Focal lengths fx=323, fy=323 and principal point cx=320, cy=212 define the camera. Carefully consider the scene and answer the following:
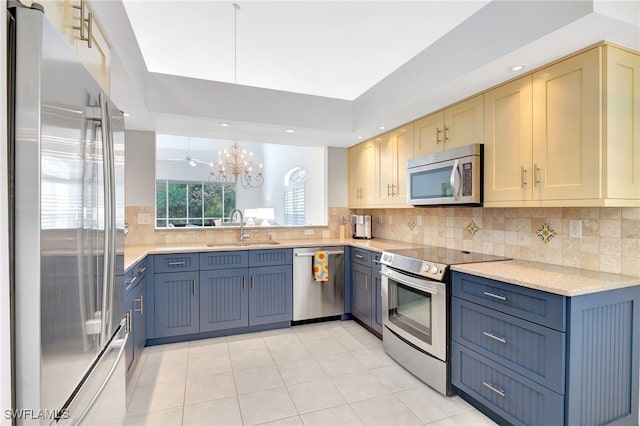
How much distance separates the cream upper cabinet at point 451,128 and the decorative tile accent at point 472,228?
72 centimetres

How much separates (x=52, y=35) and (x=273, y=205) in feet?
25.5

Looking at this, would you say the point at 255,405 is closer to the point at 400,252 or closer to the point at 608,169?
the point at 400,252

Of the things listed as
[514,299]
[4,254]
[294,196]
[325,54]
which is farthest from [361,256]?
[294,196]

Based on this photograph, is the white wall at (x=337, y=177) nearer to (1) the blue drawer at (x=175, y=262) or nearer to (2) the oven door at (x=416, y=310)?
(2) the oven door at (x=416, y=310)

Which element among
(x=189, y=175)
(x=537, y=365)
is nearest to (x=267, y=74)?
(x=537, y=365)

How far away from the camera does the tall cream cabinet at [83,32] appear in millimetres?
1018

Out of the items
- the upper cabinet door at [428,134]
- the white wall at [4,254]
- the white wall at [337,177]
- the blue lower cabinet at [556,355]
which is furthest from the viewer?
the white wall at [337,177]

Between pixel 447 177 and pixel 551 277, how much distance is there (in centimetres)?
106

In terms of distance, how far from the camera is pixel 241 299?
326 cm

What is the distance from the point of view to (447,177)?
8.48 feet

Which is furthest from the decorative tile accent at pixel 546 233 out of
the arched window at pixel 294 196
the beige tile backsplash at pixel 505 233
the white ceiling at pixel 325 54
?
the arched window at pixel 294 196

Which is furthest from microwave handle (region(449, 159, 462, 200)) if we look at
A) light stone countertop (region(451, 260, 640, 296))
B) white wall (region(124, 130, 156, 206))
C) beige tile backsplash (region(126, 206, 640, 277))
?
white wall (region(124, 130, 156, 206))

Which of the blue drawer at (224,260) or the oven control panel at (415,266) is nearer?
the oven control panel at (415,266)

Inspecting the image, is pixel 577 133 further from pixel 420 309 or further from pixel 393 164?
pixel 393 164
